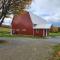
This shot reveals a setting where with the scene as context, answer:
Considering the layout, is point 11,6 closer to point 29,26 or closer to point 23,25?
point 29,26

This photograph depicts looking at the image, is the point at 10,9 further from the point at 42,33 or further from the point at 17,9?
the point at 42,33

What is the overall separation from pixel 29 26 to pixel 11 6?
106ft

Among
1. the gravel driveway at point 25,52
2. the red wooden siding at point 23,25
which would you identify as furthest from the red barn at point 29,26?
the gravel driveway at point 25,52

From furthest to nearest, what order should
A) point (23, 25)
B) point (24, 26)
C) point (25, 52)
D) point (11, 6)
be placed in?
point (23, 25) → point (24, 26) → point (11, 6) → point (25, 52)

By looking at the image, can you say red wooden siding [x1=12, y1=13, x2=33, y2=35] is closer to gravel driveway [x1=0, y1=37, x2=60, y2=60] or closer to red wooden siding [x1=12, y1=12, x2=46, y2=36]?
red wooden siding [x1=12, y1=12, x2=46, y2=36]

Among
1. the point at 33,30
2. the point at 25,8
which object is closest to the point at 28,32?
the point at 33,30

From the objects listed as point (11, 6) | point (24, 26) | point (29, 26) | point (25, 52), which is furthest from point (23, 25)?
point (25, 52)

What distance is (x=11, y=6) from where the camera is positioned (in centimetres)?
3331

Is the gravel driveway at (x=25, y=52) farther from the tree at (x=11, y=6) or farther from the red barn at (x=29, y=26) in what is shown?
the red barn at (x=29, y=26)

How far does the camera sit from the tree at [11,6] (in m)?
32.8

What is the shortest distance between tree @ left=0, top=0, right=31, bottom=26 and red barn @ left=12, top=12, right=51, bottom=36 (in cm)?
2943

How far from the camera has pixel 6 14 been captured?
33.9 meters

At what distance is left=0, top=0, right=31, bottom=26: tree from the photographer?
1293 inches

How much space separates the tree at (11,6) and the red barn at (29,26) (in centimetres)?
2943
